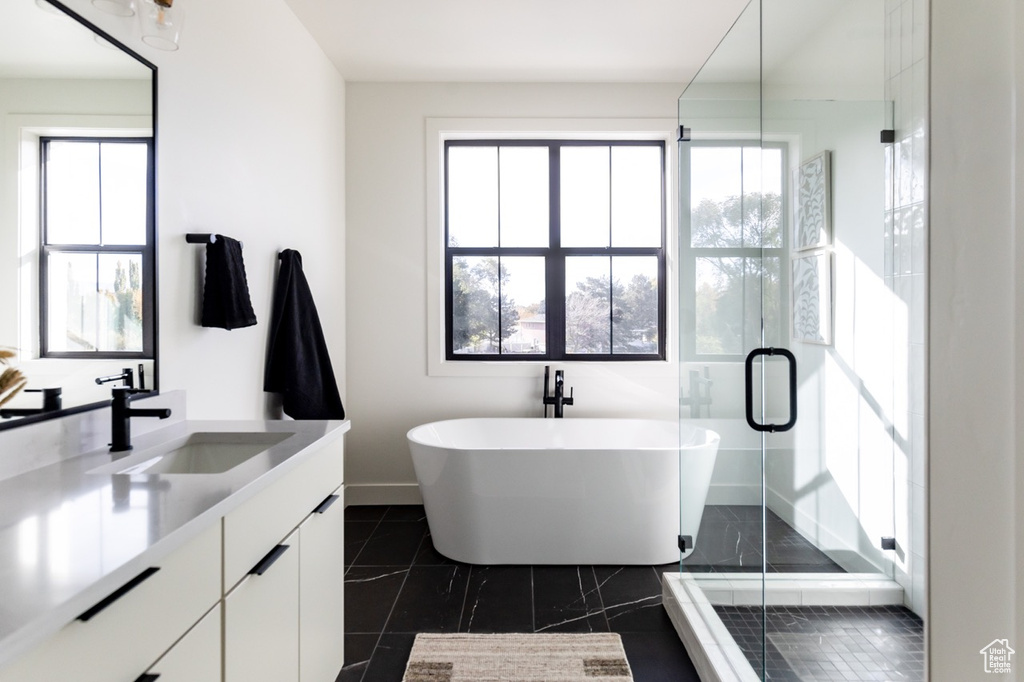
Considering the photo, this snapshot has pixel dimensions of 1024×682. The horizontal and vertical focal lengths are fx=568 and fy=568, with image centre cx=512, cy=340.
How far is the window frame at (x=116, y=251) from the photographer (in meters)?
1.31

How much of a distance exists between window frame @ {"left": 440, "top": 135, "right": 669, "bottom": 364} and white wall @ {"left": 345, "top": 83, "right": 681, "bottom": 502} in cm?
15

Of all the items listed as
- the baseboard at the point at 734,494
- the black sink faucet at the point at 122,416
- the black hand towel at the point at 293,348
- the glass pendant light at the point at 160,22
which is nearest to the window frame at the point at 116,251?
the black sink faucet at the point at 122,416

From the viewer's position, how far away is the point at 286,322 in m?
2.62

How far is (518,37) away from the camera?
2990mm

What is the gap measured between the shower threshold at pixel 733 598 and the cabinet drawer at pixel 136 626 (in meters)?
1.26

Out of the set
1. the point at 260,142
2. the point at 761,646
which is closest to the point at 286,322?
the point at 260,142

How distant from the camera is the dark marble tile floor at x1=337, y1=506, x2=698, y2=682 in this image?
198 cm

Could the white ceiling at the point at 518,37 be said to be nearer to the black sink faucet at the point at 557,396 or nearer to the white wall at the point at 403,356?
the white wall at the point at 403,356

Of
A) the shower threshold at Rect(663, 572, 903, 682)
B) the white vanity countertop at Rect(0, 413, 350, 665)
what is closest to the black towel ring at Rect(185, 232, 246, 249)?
the white vanity countertop at Rect(0, 413, 350, 665)

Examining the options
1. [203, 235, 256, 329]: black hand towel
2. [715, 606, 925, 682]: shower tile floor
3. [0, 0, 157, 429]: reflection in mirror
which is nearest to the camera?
[715, 606, 925, 682]: shower tile floor

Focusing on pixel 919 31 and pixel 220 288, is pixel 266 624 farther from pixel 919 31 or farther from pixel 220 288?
Answer: pixel 919 31

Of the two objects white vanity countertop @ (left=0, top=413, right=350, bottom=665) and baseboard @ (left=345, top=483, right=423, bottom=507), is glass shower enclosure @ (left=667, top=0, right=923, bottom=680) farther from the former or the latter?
baseboard @ (left=345, top=483, right=423, bottom=507)

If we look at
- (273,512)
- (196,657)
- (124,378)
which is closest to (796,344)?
(273,512)
